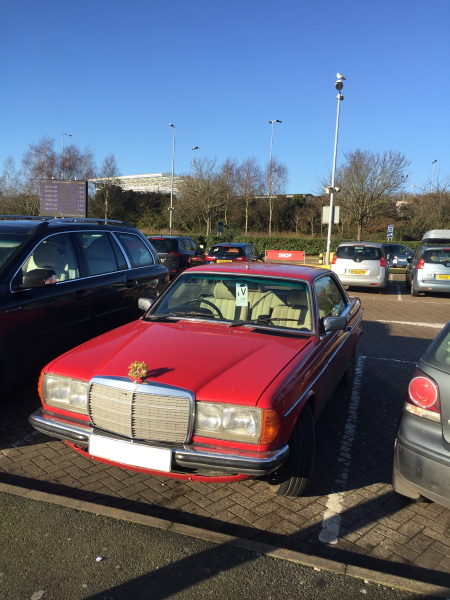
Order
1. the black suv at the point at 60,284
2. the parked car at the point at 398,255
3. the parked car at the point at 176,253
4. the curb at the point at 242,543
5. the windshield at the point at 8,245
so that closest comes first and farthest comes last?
the curb at the point at 242,543
the black suv at the point at 60,284
the windshield at the point at 8,245
the parked car at the point at 176,253
the parked car at the point at 398,255

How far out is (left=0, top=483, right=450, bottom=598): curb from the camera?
269cm

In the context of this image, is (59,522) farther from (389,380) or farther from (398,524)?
(389,380)

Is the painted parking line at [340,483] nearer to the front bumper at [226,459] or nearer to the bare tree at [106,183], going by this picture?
the front bumper at [226,459]

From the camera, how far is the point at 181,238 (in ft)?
59.4

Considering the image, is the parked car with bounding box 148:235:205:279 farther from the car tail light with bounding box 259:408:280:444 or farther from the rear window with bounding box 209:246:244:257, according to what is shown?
the car tail light with bounding box 259:408:280:444

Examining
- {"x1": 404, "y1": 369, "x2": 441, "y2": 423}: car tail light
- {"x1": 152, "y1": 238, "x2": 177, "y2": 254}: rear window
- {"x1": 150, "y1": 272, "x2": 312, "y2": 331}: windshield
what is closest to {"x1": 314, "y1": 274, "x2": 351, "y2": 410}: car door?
{"x1": 150, "y1": 272, "x2": 312, "y2": 331}: windshield

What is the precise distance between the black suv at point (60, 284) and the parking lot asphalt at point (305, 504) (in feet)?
2.44

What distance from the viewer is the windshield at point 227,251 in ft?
56.5

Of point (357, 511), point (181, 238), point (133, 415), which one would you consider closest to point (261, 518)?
point (357, 511)

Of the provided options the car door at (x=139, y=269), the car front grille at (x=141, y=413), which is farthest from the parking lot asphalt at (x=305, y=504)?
the car door at (x=139, y=269)

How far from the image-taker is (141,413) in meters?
3.18

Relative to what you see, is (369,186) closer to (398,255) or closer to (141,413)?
(398,255)

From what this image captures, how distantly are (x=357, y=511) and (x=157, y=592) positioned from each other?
61.9 inches

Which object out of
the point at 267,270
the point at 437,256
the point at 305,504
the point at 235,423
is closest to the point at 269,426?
the point at 235,423
